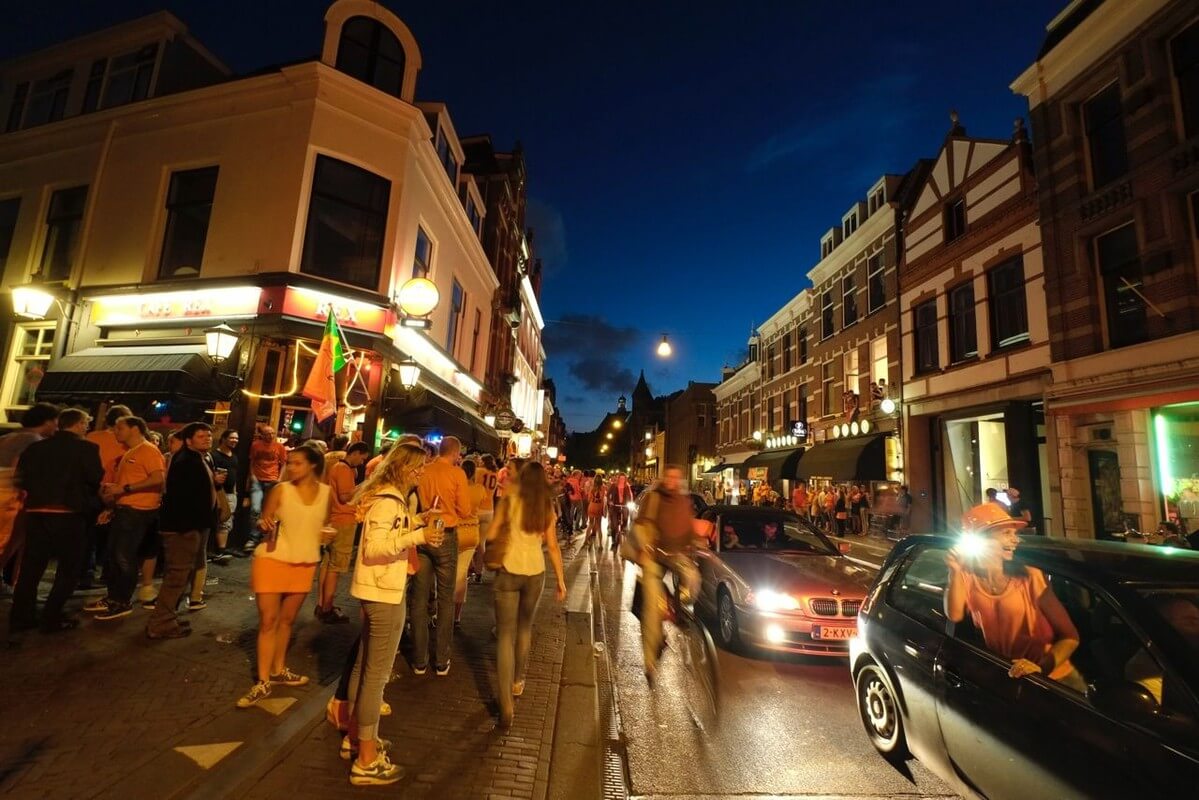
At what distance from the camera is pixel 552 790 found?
10.4ft

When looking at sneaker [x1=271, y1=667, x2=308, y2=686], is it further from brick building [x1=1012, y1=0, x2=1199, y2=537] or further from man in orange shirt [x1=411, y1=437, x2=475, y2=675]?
brick building [x1=1012, y1=0, x2=1199, y2=537]

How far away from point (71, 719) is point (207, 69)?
16.4 m

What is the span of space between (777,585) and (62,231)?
1776cm

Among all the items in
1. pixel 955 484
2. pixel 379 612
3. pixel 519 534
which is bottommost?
pixel 379 612

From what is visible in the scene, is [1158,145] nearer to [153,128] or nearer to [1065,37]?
[1065,37]

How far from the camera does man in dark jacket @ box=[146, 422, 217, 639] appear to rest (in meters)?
5.07

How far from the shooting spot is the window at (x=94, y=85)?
1382cm

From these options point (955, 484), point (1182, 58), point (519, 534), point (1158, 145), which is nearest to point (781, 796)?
point (519, 534)

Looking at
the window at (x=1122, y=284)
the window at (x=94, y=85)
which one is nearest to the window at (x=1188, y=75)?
the window at (x=1122, y=284)

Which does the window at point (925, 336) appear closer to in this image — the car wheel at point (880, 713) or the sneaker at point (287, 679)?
the car wheel at point (880, 713)

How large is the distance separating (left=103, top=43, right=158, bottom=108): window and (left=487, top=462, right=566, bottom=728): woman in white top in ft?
51.7

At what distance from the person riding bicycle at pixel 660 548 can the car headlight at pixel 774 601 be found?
0.78 m

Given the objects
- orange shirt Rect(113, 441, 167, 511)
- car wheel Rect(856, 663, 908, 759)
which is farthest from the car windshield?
orange shirt Rect(113, 441, 167, 511)

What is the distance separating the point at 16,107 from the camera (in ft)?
49.4
